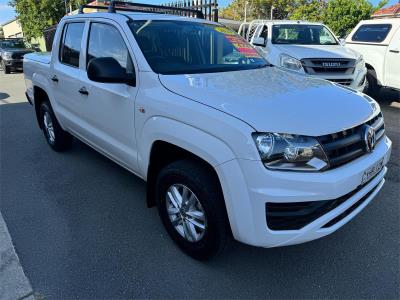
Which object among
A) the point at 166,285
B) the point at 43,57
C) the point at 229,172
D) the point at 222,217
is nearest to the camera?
the point at 229,172

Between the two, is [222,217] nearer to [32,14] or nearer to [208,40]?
[208,40]

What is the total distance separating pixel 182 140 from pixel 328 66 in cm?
549

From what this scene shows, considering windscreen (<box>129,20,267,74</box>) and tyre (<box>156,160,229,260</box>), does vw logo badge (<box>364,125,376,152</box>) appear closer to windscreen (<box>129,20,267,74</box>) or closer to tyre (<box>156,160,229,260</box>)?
tyre (<box>156,160,229,260</box>)

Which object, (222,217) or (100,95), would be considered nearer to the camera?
(222,217)

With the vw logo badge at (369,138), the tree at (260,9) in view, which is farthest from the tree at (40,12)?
the vw logo badge at (369,138)

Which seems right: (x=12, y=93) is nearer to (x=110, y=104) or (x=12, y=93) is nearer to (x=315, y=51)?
(x=315, y=51)

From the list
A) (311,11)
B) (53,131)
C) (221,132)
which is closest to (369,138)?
(221,132)

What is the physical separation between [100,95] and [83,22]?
1060 mm

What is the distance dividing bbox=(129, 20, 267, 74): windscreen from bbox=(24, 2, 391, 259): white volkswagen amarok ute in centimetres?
1

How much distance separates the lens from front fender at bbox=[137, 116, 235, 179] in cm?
226

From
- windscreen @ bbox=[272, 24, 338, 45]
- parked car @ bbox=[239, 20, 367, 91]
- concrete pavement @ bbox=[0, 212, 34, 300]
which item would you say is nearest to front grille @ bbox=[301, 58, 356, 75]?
parked car @ bbox=[239, 20, 367, 91]

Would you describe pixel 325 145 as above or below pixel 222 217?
above

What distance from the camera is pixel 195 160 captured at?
8.58 ft

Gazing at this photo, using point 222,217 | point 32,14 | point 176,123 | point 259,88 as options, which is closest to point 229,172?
point 222,217
